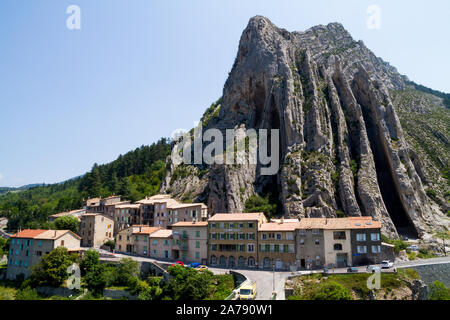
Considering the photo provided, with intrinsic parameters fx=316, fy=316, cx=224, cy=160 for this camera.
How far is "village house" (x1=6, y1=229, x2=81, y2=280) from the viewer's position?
6500cm

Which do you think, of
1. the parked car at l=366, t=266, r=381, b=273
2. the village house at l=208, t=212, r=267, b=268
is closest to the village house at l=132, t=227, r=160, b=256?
the village house at l=208, t=212, r=267, b=268

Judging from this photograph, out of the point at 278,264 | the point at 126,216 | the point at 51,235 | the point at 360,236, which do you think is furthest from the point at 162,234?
the point at 360,236

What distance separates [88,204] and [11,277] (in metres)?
33.9

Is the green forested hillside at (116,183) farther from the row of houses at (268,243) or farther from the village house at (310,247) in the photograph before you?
the village house at (310,247)

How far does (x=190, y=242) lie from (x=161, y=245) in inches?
273

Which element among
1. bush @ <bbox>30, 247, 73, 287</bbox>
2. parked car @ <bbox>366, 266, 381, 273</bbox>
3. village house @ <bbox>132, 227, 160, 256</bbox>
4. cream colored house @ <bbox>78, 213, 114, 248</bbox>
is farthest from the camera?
cream colored house @ <bbox>78, 213, 114, 248</bbox>

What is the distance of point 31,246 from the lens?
66.4 metres

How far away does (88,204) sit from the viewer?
9912 centimetres

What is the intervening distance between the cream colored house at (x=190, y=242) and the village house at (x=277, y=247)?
11.7 m

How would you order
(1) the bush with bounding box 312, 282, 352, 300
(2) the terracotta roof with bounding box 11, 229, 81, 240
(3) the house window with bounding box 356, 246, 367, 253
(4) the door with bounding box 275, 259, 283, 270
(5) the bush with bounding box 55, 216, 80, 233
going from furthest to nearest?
(5) the bush with bounding box 55, 216, 80, 233 < (2) the terracotta roof with bounding box 11, 229, 81, 240 < (4) the door with bounding box 275, 259, 283, 270 < (3) the house window with bounding box 356, 246, 367, 253 < (1) the bush with bounding box 312, 282, 352, 300

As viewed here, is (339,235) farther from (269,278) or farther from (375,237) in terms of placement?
(269,278)

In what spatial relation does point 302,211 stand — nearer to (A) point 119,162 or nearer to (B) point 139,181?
(B) point 139,181

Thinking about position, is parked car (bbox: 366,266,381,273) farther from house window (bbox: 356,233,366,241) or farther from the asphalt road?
house window (bbox: 356,233,366,241)
